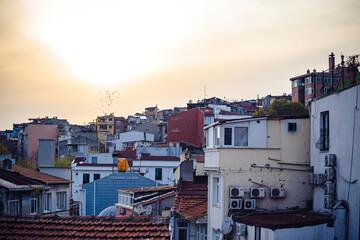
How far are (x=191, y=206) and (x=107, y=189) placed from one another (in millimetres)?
21003

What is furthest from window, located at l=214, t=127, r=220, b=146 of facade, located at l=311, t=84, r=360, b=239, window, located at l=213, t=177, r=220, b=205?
facade, located at l=311, t=84, r=360, b=239

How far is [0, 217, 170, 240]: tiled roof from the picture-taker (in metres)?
11.9

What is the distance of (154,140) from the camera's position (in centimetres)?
9031

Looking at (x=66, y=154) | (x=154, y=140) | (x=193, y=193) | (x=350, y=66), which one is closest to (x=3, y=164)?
(x=193, y=193)

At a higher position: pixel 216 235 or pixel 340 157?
pixel 340 157

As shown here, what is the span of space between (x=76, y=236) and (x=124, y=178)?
31.7 m

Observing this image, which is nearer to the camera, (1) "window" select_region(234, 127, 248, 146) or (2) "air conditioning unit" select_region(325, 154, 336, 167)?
→ (2) "air conditioning unit" select_region(325, 154, 336, 167)

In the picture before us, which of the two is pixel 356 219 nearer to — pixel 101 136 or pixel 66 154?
pixel 66 154

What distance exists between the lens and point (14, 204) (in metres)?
24.5

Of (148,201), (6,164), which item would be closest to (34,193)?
(6,164)

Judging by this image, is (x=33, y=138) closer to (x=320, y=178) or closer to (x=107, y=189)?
(x=107, y=189)

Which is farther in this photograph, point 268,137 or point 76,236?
point 268,137

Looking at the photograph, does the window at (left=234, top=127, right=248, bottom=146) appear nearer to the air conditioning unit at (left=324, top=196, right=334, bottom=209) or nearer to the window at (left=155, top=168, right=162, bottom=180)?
the air conditioning unit at (left=324, top=196, right=334, bottom=209)

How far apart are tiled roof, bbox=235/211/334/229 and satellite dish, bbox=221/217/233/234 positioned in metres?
0.24
